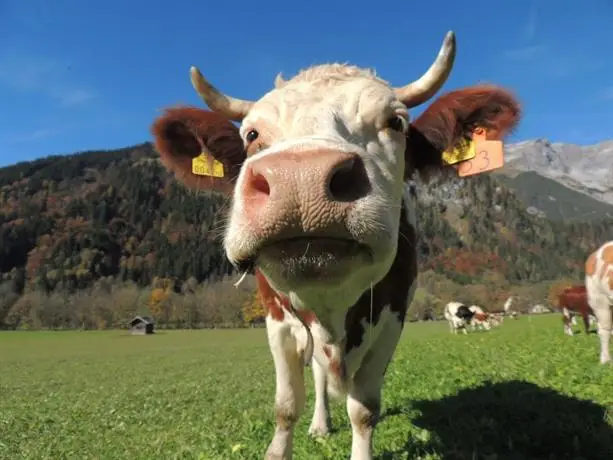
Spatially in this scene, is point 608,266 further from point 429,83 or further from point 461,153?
point 429,83

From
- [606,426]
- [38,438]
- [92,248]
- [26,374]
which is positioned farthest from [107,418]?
[92,248]

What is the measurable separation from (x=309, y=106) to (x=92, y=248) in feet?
638

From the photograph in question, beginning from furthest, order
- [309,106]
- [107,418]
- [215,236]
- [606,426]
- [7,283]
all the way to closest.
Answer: [7,283] < [107,418] < [606,426] < [215,236] < [309,106]

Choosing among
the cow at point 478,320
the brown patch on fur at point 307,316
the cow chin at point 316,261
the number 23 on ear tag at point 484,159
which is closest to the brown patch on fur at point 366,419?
the brown patch on fur at point 307,316

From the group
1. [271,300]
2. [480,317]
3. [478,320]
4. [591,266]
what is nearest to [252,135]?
[271,300]

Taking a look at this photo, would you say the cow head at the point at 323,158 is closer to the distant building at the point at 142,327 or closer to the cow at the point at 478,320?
the cow at the point at 478,320

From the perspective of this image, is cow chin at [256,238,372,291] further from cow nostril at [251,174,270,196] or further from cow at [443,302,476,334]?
cow at [443,302,476,334]

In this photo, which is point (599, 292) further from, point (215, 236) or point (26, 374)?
point (26, 374)

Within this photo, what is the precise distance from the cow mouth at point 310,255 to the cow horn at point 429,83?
85.2 inches

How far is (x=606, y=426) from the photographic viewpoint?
5.90 m

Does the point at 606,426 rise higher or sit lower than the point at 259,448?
higher

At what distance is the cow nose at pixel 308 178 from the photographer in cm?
288

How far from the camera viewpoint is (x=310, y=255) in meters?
3.10

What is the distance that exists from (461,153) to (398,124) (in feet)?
3.78
